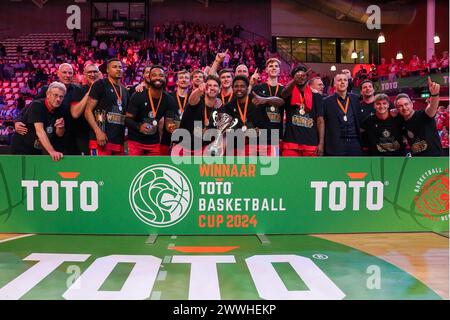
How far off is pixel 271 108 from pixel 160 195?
6.07 feet

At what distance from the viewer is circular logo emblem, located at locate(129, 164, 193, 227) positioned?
528 cm

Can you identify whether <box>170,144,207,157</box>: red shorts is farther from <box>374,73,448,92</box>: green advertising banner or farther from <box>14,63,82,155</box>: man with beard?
<box>374,73,448,92</box>: green advertising banner

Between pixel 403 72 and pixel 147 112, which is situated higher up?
pixel 403 72

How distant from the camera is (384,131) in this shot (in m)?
5.86

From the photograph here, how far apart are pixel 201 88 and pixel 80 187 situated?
6.41 feet

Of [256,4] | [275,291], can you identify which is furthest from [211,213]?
[256,4]

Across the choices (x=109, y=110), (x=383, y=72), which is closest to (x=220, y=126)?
(x=109, y=110)

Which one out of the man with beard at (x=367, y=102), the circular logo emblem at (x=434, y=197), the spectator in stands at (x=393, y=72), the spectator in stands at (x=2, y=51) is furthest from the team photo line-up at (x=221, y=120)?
the spectator in stands at (x=2, y=51)

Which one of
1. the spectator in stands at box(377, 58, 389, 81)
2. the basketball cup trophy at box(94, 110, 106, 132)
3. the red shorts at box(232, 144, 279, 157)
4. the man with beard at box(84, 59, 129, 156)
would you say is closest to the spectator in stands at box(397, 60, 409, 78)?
the spectator in stands at box(377, 58, 389, 81)

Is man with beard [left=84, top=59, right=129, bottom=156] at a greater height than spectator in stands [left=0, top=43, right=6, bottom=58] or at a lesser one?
lesser

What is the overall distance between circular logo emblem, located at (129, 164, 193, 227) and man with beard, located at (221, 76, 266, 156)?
800 mm

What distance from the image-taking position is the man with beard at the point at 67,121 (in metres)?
5.70

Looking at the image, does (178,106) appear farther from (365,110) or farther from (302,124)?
(365,110)

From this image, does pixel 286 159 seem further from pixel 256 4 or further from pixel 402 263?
pixel 256 4
